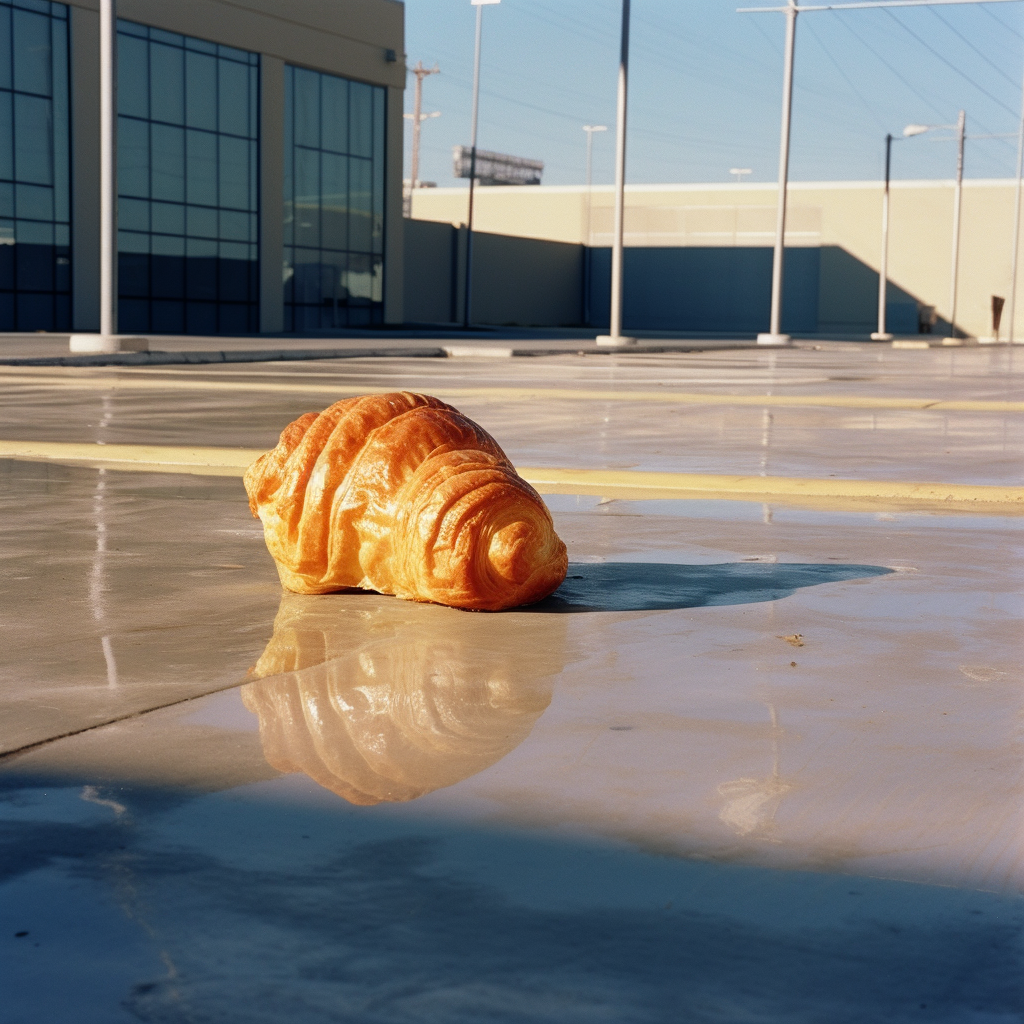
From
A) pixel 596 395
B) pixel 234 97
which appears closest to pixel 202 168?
pixel 234 97

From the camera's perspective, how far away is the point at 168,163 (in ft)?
134

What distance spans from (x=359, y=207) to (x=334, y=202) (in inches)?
52.9

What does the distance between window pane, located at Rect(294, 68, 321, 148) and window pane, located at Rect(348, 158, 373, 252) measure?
1.94 metres

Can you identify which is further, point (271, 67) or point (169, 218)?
point (271, 67)

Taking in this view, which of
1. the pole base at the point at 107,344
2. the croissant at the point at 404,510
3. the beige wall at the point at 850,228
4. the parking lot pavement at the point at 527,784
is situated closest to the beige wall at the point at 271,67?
the pole base at the point at 107,344

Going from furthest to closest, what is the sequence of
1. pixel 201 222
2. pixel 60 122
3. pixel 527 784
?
pixel 201 222 < pixel 60 122 < pixel 527 784

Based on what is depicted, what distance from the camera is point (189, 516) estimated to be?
645 cm

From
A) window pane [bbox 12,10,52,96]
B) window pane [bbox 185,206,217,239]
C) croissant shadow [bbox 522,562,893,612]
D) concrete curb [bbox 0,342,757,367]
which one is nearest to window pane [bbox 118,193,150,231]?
window pane [bbox 185,206,217,239]

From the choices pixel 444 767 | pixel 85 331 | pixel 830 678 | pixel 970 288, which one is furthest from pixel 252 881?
pixel 970 288

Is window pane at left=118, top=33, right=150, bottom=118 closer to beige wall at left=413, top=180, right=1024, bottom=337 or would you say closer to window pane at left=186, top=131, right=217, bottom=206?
window pane at left=186, top=131, right=217, bottom=206

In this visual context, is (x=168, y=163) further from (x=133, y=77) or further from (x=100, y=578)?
(x=100, y=578)

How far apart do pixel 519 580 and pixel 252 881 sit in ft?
7.15

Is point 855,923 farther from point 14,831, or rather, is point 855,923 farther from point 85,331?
point 85,331

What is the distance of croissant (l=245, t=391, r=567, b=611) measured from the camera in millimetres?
4398
